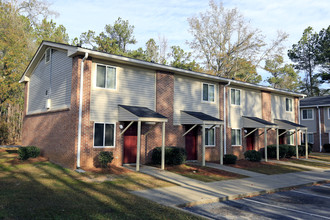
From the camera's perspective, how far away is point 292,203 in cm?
978

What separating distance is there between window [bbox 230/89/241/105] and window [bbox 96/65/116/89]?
10.8m

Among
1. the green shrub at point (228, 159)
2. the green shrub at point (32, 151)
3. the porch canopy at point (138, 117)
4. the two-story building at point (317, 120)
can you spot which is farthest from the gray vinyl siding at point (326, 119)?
the green shrub at point (32, 151)

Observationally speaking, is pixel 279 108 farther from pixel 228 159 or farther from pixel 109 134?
pixel 109 134

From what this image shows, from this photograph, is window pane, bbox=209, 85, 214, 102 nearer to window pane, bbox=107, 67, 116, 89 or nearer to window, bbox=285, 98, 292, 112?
window pane, bbox=107, 67, 116, 89

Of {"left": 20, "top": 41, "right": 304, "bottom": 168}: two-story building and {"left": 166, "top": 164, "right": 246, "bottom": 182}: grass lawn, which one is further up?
{"left": 20, "top": 41, "right": 304, "bottom": 168}: two-story building

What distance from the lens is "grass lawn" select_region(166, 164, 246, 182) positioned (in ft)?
45.8

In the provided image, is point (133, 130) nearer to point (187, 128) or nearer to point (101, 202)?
point (187, 128)

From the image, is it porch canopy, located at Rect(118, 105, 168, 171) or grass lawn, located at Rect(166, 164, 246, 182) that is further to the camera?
porch canopy, located at Rect(118, 105, 168, 171)

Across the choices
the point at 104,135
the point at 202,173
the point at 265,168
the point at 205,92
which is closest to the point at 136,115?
the point at 104,135

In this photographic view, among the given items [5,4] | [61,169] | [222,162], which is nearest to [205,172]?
[222,162]

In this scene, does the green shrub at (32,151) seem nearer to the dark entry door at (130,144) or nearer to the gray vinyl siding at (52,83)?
the gray vinyl siding at (52,83)

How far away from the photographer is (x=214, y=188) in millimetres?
11594

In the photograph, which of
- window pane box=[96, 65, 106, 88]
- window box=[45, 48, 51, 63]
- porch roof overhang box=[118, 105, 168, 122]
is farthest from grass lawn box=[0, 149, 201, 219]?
window box=[45, 48, 51, 63]

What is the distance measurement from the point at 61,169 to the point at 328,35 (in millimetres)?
52062
